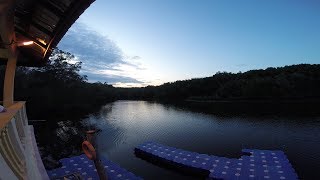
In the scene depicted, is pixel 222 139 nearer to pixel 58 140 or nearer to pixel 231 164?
pixel 231 164

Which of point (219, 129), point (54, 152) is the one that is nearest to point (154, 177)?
point (54, 152)

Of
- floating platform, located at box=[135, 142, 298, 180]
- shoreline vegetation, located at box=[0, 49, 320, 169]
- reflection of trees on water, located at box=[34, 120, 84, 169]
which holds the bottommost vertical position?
reflection of trees on water, located at box=[34, 120, 84, 169]

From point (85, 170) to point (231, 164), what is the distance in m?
8.08

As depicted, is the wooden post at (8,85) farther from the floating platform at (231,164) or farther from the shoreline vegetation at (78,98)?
the shoreline vegetation at (78,98)

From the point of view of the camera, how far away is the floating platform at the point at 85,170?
13672 millimetres

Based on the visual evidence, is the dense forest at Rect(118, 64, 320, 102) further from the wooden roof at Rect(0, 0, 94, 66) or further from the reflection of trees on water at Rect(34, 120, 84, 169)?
the wooden roof at Rect(0, 0, 94, 66)

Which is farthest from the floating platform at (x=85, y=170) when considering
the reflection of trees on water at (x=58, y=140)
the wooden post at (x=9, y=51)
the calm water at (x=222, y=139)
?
the wooden post at (x=9, y=51)

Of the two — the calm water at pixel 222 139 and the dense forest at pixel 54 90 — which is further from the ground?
the dense forest at pixel 54 90

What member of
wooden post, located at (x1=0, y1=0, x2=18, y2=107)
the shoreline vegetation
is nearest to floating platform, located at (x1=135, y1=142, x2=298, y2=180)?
the shoreline vegetation

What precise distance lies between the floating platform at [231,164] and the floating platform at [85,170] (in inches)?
150

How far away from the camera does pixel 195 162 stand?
53.8 feet

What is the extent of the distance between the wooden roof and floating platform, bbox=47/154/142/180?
7.49 meters

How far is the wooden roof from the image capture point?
4.77m

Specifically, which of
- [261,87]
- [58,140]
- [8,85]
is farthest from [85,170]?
[261,87]
